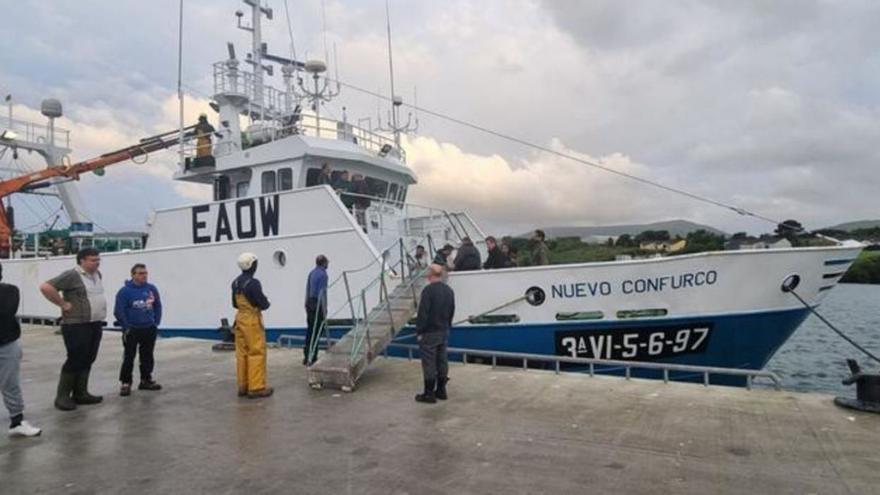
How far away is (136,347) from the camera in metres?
6.62

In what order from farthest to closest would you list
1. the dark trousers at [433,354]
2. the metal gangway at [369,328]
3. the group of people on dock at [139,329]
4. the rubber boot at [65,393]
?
1. the metal gangway at [369,328]
2. the dark trousers at [433,354]
3. the rubber boot at [65,393]
4. the group of people on dock at [139,329]

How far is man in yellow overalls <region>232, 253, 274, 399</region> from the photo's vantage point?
6.21m

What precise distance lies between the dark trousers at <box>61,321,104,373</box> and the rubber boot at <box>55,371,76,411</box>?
6cm

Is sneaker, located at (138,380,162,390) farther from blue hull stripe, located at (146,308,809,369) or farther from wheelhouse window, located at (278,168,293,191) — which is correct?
wheelhouse window, located at (278,168,293,191)

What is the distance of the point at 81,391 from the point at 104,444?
159 centimetres

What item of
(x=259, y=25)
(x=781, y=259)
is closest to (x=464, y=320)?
(x=781, y=259)

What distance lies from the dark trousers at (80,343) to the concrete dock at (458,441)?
46cm

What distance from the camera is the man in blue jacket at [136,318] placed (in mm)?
6457

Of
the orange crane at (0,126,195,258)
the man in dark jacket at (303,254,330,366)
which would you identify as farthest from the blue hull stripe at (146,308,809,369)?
the orange crane at (0,126,195,258)

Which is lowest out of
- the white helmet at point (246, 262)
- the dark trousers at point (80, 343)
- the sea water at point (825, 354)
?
the sea water at point (825, 354)

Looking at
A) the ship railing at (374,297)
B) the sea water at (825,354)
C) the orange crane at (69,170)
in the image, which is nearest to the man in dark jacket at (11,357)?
the ship railing at (374,297)

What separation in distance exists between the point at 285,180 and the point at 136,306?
17.3ft

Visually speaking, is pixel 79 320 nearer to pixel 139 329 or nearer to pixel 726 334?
pixel 139 329

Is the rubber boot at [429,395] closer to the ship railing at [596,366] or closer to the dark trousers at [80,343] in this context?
the ship railing at [596,366]
